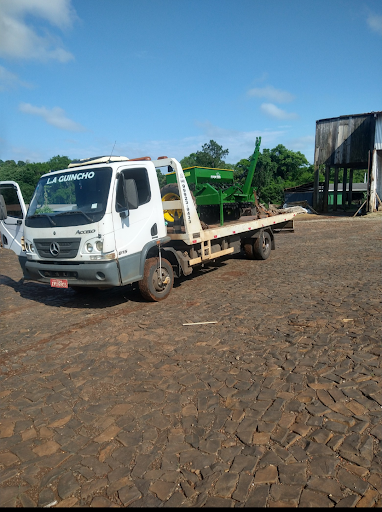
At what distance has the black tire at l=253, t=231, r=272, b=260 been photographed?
10156mm

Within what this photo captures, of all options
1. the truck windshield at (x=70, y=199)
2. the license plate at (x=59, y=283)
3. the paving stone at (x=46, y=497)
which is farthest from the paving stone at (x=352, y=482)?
the license plate at (x=59, y=283)

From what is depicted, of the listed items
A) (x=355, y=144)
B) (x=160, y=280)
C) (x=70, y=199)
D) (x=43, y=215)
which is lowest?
(x=160, y=280)

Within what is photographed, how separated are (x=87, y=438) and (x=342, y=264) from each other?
305 inches

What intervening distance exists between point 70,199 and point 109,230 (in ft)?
3.41

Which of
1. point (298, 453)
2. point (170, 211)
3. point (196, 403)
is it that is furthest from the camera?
point (170, 211)

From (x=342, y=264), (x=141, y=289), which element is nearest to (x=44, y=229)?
(x=141, y=289)

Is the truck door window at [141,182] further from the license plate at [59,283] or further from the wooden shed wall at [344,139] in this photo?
the wooden shed wall at [344,139]

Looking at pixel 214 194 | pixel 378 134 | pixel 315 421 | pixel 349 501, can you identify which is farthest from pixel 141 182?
pixel 378 134

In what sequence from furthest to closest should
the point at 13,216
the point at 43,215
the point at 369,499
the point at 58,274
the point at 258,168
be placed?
the point at 258,168 → the point at 13,216 → the point at 43,215 → the point at 58,274 → the point at 369,499

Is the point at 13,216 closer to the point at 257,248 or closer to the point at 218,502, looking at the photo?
the point at 257,248

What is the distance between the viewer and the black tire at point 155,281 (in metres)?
6.49

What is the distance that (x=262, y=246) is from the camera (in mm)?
10289

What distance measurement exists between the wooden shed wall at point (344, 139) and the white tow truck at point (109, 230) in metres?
22.2

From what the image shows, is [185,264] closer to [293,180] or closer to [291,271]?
[291,271]
